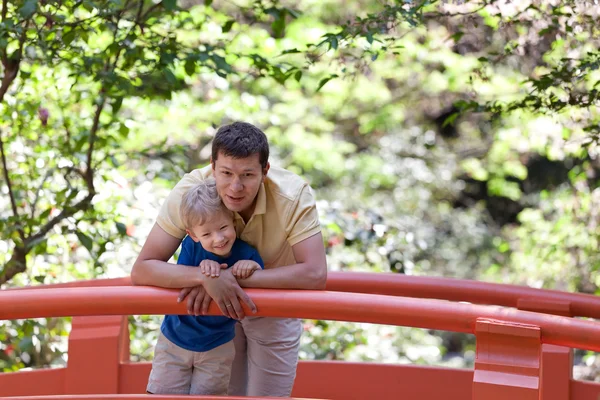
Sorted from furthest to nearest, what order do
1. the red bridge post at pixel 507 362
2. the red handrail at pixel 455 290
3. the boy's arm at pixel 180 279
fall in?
the red handrail at pixel 455 290 → the boy's arm at pixel 180 279 → the red bridge post at pixel 507 362

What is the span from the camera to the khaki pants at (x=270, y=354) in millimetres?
2623

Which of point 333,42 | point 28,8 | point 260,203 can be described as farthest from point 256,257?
point 28,8

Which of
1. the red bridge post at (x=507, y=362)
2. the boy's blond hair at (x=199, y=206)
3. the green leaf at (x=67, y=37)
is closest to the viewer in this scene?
the red bridge post at (x=507, y=362)

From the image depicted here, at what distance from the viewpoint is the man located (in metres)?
2.24

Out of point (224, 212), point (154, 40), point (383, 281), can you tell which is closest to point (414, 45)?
point (154, 40)

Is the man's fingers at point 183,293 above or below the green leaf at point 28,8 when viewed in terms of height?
below

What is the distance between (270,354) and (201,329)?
0.28 m

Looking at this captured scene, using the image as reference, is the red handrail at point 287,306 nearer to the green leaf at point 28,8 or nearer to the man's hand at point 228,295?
the man's hand at point 228,295

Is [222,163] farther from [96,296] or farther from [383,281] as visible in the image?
[383,281]

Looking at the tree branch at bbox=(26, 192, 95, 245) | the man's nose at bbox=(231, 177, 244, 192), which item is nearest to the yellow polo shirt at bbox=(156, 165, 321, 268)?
the man's nose at bbox=(231, 177, 244, 192)

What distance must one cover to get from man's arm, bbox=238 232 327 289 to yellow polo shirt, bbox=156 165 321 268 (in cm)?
3

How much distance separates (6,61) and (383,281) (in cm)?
191

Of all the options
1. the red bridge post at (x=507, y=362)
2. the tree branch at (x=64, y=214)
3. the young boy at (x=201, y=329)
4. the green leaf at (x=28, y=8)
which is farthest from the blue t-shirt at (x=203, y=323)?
the tree branch at (x=64, y=214)

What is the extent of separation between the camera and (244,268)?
2.27 metres
